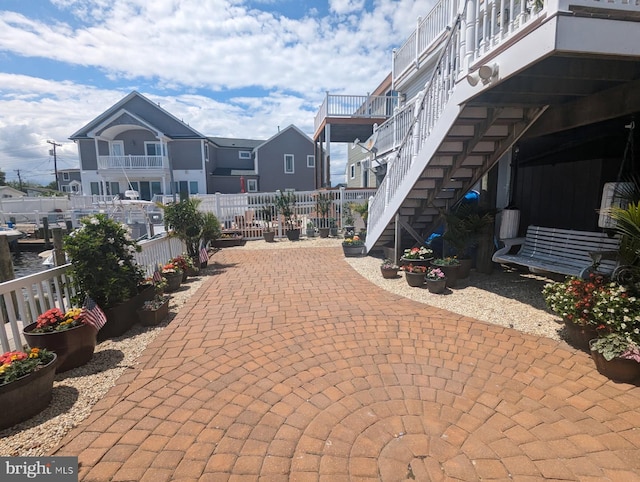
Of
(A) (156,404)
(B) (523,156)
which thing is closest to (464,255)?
(B) (523,156)

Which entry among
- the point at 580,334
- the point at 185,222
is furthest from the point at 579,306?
the point at 185,222

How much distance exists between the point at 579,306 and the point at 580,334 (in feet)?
1.09

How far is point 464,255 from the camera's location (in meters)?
6.08

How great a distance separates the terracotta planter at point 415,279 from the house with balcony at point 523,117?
1203 millimetres

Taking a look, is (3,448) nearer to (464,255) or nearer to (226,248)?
(464,255)

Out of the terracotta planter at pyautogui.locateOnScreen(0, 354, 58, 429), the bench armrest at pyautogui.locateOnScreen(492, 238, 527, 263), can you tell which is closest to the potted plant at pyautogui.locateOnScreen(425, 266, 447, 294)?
the bench armrest at pyautogui.locateOnScreen(492, 238, 527, 263)

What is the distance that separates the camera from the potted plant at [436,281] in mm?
5160

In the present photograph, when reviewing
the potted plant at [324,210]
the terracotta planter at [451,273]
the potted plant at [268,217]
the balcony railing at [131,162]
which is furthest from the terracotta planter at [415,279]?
the balcony railing at [131,162]

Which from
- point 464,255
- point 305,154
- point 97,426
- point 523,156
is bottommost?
point 97,426

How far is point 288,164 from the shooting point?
2767cm

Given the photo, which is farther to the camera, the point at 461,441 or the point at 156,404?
the point at 156,404

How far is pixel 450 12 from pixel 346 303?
23.4 ft

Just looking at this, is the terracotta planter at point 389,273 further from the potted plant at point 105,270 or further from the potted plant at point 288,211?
the potted plant at point 288,211

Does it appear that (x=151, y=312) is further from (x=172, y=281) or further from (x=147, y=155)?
(x=147, y=155)
